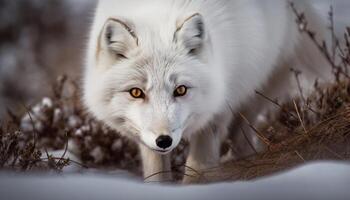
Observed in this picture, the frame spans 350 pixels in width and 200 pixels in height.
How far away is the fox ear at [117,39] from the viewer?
245 cm

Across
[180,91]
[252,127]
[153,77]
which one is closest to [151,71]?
[153,77]

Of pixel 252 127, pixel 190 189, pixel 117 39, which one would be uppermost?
pixel 117 39

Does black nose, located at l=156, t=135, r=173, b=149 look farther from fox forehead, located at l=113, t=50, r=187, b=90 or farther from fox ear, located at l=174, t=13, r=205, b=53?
fox ear, located at l=174, t=13, r=205, b=53

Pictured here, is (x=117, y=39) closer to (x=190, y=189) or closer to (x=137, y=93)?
(x=137, y=93)

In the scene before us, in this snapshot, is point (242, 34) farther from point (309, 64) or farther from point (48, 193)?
point (48, 193)

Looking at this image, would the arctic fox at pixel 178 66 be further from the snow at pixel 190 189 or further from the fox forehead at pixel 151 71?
the snow at pixel 190 189

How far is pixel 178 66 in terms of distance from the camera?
2.44 metres

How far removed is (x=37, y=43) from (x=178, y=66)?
486 cm

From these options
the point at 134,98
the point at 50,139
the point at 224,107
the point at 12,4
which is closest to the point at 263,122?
the point at 224,107

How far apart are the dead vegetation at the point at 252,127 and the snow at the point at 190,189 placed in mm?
619

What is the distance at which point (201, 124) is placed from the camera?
2.72 metres

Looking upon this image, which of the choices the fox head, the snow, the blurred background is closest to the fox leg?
the fox head

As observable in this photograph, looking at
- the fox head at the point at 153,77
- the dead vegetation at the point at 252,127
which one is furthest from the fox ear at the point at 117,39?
the dead vegetation at the point at 252,127

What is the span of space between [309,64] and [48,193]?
2.33 m
